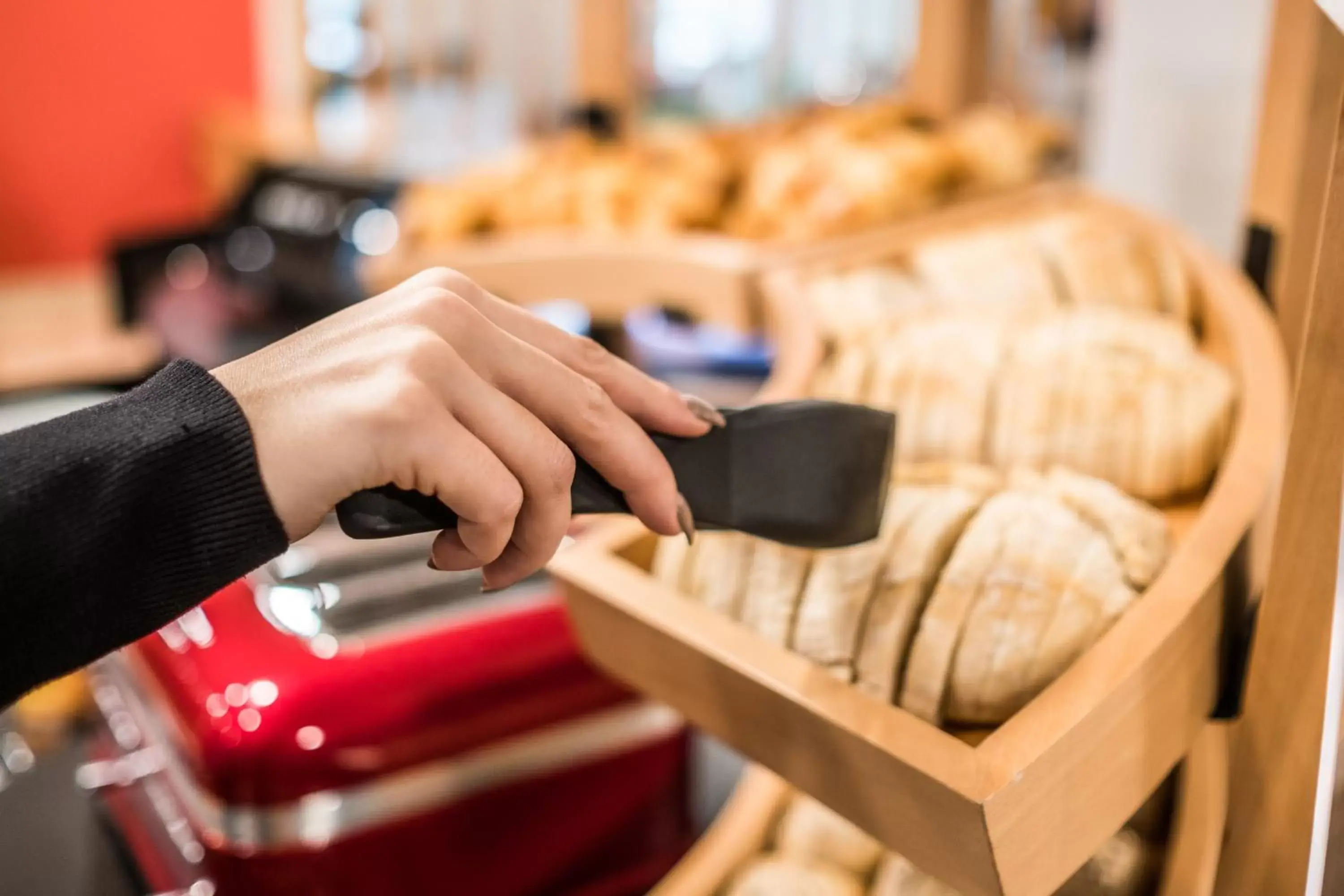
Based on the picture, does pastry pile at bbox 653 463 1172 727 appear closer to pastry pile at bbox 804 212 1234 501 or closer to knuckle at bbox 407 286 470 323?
pastry pile at bbox 804 212 1234 501

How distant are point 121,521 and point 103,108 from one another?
15.8 ft

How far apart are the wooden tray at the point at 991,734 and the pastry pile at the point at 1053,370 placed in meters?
0.05

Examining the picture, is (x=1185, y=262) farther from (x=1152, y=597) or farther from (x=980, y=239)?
(x=1152, y=597)

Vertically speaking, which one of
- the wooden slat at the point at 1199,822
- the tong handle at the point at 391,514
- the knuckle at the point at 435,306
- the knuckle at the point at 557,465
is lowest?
the wooden slat at the point at 1199,822

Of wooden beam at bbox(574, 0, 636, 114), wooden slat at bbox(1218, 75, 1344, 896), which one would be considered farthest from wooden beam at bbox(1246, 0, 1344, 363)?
wooden beam at bbox(574, 0, 636, 114)

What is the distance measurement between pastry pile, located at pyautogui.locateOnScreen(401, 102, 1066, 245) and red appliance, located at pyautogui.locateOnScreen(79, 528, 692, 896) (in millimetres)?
523

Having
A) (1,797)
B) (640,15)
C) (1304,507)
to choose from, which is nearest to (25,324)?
(640,15)

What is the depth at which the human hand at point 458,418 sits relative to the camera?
0.38 m

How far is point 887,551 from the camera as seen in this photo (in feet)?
1.74

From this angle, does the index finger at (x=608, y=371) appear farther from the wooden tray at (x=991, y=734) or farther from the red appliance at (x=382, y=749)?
the red appliance at (x=382, y=749)

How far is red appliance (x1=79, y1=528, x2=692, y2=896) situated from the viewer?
81cm

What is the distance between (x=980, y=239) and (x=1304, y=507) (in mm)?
606

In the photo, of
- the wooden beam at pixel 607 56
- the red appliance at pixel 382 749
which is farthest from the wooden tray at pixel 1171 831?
the wooden beam at pixel 607 56

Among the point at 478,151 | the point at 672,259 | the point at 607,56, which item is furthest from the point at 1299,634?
the point at 478,151
